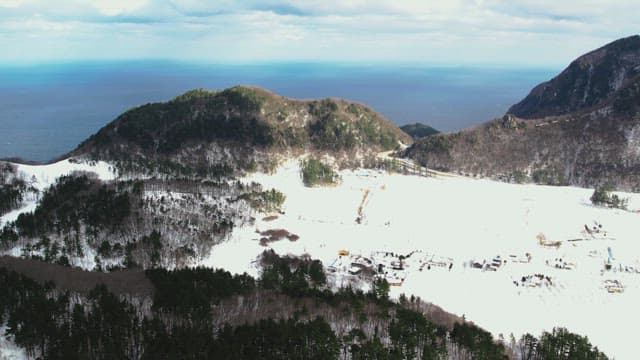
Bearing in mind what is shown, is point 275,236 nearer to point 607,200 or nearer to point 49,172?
point 49,172

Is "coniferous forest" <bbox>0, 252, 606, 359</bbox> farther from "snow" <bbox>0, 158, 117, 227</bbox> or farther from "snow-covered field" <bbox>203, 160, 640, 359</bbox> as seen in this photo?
"snow" <bbox>0, 158, 117, 227</bbox>

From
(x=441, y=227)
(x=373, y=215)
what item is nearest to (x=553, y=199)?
(x=441, y=227)

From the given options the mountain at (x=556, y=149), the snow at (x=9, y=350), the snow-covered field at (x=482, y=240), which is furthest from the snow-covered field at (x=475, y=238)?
the snow at (x=9, y=350)

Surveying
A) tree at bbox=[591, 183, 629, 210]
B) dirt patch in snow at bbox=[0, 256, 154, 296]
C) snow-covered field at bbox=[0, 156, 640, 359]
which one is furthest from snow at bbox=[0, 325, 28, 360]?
tree at bbox=[591, 183, 629, 210]

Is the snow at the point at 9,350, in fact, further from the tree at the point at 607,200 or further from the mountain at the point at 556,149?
the mountain at the point at 556,149

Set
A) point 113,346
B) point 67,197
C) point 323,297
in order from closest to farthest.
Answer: point 113,346
point 323,297
point 67,197

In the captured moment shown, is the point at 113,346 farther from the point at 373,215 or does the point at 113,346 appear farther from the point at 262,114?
the point at 262,114
